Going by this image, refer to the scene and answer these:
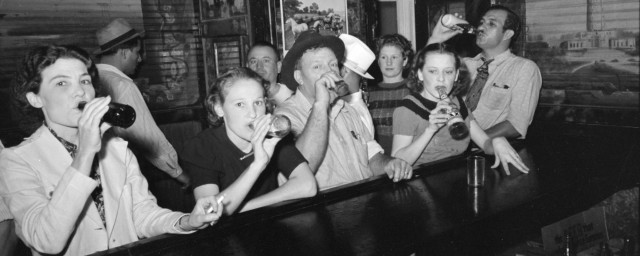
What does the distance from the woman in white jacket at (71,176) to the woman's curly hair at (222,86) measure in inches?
15.8

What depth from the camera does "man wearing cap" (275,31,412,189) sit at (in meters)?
2.48

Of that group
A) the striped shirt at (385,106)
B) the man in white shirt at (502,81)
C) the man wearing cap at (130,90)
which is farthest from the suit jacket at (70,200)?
the man in white shirt at (502,81)

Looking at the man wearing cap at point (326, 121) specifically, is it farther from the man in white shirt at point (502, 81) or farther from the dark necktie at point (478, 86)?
the dark necktie at point (478, 86)

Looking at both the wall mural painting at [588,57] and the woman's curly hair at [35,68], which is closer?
the woman's curly hair at [35,68]

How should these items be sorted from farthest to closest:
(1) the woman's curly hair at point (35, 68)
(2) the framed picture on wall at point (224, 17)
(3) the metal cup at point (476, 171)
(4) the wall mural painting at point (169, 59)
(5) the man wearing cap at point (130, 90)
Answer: (4) the wall mural painting at point (169, 59), (2) the framed picture on wall at point (224, 17), (5) the man wearing cap at point (130, 90), (3) the metal cup at point (476, 171), (1) the woman's curly hair at point (35, 68)

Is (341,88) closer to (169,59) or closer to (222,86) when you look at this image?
(222,86)

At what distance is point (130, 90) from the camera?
11.7 ft

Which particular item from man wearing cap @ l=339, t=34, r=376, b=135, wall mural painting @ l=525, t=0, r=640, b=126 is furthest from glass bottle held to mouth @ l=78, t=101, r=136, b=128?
wall mural painting @ l=525, t=0, r=640, b=126

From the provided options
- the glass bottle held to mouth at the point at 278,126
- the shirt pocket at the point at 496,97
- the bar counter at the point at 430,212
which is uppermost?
the glass bottle held to mouth at the point at 278,126

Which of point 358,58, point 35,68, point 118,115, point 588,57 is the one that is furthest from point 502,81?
point 35,68

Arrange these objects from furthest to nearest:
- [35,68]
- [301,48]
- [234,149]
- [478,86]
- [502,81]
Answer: [478,86] < [502,81] < [301,48] < [234,149] < [35,68]

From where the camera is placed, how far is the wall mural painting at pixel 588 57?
404cm

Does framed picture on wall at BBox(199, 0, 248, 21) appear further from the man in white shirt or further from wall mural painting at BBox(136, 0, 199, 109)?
the man in white shirt

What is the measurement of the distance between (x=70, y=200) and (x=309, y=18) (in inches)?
119
